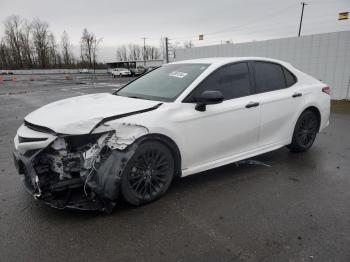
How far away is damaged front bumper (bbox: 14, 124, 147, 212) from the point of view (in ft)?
9.23

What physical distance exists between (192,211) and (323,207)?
1.48 metres

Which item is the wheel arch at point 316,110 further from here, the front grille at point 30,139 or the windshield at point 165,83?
the front grille at point 30,139

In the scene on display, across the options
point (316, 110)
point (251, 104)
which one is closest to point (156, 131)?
point (251, 104)

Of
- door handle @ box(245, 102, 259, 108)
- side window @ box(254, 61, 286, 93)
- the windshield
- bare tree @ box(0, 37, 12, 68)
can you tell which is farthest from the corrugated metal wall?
bare tree @ box(0, 37, 12, 68)

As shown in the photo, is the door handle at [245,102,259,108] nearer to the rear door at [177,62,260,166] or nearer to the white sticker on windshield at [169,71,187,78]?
the rear door at [177,62,260,166]

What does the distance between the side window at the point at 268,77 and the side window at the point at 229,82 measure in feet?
0.71

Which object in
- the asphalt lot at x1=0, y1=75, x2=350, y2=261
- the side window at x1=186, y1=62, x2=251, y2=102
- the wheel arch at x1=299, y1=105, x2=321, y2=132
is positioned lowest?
the asphalt lot at x1=0, y1=75, x2=350, y2=261

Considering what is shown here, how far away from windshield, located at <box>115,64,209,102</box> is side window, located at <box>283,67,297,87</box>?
1.59m

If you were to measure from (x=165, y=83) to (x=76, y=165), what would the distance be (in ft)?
5.51

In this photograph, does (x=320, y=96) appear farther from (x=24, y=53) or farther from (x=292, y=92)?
(x=24, y=53)

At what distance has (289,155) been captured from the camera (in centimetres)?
502

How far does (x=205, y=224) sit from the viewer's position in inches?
113

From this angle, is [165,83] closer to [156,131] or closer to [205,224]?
[156,131]

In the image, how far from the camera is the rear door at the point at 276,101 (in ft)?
13.7
